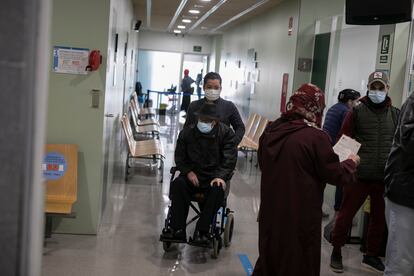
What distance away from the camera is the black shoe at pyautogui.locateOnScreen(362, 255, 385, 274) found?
405cm

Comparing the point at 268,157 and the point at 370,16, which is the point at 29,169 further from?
the point at 370,16

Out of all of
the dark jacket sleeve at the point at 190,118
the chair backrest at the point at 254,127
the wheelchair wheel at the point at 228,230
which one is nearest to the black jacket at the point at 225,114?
the dark jacket sleeve at the point at 190,118

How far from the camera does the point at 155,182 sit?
267 inches

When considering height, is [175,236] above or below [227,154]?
below

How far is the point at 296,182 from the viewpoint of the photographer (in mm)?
2729

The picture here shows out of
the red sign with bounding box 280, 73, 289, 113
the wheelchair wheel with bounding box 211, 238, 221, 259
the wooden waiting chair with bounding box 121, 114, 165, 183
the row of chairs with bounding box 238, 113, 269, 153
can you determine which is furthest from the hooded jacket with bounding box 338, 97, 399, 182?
the row of chairs with bounding box 238, 113, 269, 153

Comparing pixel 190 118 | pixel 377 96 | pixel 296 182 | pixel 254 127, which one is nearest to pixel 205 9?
pixel 254 127

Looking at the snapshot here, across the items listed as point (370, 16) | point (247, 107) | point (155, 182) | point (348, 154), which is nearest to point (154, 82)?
point (247, 107)

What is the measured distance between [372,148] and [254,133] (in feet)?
15.8

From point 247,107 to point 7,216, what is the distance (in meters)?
10.4

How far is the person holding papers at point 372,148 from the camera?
151 inches

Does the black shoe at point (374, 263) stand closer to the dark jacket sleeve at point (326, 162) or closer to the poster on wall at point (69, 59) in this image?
the dark jacket sleeve at point (326, 162)

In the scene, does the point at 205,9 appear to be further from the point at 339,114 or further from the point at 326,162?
the point at 326,162

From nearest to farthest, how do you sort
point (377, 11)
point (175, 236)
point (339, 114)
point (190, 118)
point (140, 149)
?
1. point (175, 236)
2. point (377, 11)
3. point (190, 118)
4. point (339, 114)
5. point (140, 149)
